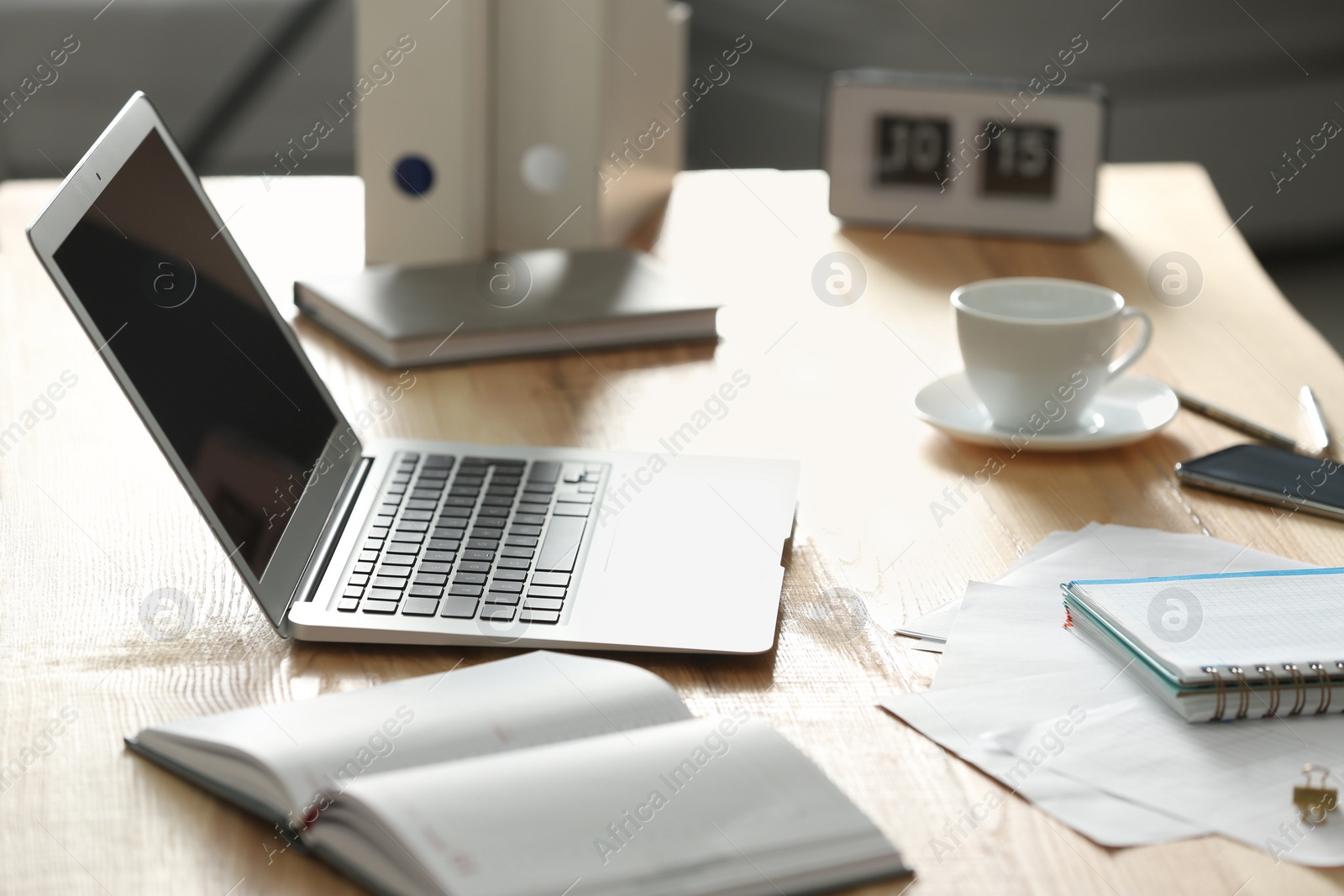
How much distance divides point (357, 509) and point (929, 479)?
387 millimetres

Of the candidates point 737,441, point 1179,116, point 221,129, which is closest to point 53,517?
point 737,441

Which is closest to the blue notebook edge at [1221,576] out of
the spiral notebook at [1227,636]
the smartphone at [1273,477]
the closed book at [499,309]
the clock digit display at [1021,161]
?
the spiral notebook at [1227,636]

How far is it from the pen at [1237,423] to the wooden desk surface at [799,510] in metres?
0.02

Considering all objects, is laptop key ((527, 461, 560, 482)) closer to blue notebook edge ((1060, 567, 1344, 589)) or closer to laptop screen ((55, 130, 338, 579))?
laptop screen ((55, 130, 338, 579))

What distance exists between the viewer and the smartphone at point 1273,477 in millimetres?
912

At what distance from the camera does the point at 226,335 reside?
2.64 ft

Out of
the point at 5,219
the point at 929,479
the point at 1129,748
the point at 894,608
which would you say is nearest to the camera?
the point at 1129,748

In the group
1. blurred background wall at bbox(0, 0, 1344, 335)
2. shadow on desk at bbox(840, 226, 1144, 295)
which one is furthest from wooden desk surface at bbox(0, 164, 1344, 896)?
blurred background wall at bbox(0, 0, 1344, 335)

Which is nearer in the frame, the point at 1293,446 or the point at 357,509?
the point at 357,509

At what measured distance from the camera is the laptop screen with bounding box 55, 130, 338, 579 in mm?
694

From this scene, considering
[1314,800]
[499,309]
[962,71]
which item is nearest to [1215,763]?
[1314,800]

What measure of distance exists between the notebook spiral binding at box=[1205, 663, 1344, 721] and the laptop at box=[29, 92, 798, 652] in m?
0.22

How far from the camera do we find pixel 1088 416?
1.06 m

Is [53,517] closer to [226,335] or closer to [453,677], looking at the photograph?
[226,335]
